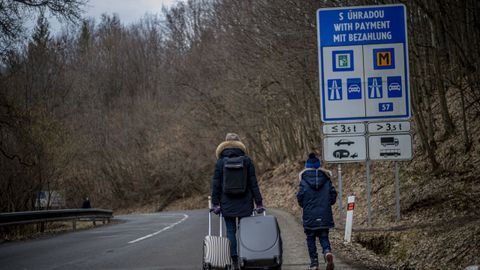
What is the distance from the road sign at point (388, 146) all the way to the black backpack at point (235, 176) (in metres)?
9.58

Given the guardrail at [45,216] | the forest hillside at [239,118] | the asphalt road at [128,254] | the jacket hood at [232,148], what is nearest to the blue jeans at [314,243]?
the asphalt road at [128,254]

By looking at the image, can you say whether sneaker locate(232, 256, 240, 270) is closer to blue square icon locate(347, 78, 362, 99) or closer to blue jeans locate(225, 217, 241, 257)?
blue jeans locate(225, 217, 241, 257)

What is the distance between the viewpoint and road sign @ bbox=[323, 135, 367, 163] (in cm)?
1764

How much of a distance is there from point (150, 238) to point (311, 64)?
14478 millimetres

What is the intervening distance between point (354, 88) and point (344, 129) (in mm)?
1174

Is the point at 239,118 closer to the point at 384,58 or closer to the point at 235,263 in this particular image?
the point at 384,58

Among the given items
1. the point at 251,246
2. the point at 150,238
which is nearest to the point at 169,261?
the point at 251,246

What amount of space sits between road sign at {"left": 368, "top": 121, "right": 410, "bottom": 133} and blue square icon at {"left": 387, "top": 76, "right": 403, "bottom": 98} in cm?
77

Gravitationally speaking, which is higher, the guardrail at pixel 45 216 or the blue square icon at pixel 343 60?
the blue square icon at pixel 343 60

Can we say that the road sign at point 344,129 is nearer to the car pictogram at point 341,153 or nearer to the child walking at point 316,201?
the car pictogram at point 341,153

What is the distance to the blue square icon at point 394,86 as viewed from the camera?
17.7 meters

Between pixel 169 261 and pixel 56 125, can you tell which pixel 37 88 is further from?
pixel 169 261

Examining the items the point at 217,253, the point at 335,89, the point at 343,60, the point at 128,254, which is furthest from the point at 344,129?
the point at 217,253

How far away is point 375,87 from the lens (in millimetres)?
17734
